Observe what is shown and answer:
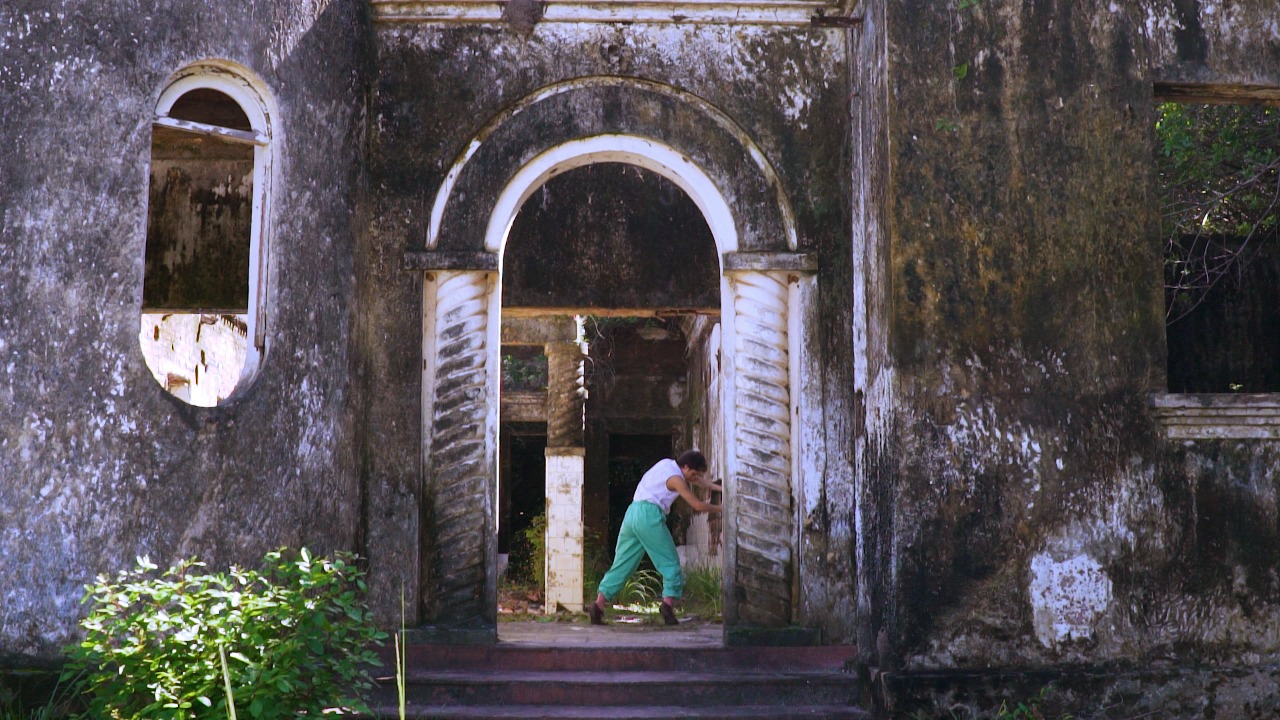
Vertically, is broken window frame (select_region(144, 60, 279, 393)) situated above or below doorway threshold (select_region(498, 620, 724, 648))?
above

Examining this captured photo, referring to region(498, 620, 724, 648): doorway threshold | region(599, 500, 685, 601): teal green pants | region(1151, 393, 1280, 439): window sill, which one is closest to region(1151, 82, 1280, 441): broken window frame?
region(1151, 393, 1280, 439): window sill

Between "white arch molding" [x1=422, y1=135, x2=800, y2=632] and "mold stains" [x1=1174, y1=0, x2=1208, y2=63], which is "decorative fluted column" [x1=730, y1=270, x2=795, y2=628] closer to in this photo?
"white arch molding" [x1=422, y1=135, x2=800, y2=632]

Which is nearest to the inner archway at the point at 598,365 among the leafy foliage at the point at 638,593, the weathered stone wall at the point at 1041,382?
the leafy foliage at the point at 638,593

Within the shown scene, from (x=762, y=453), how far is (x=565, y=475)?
6.91 m

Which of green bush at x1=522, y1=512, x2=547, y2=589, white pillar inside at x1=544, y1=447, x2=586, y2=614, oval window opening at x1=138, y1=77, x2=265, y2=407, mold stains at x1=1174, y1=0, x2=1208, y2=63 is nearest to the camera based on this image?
mold stains at x1=1174, y1=0, x2=1208, y2=63

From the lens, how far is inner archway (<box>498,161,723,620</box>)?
31.4 ft

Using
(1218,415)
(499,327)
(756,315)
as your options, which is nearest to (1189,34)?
(1218,415)

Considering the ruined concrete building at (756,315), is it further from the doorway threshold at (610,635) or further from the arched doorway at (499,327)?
the doorway threshold at (610,635)

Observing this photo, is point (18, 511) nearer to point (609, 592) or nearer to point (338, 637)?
point (338, 637)

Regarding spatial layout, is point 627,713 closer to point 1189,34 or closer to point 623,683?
point 623,683

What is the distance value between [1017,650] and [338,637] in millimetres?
2857

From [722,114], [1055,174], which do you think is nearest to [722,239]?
[722,114]

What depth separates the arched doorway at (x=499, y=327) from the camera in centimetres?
632

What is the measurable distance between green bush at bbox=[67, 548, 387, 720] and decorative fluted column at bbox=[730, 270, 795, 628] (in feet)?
7.46
